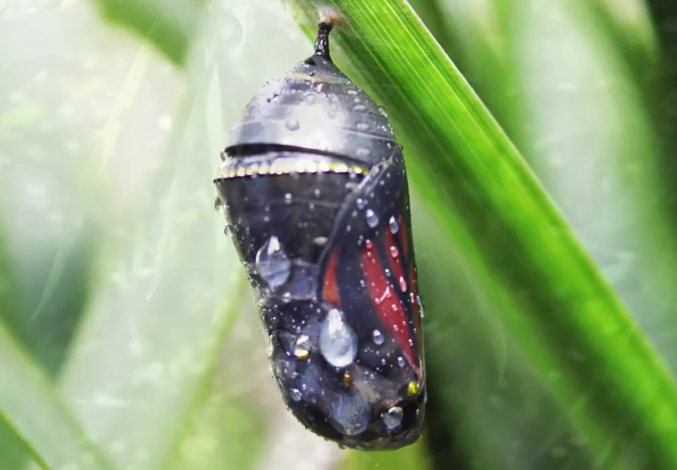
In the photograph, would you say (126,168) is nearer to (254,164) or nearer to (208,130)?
(208,130)

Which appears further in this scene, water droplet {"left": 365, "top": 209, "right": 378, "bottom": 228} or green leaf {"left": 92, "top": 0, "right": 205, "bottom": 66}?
green leaf {"left": 92, "top": 0, "right": 205, "bottom": 66}

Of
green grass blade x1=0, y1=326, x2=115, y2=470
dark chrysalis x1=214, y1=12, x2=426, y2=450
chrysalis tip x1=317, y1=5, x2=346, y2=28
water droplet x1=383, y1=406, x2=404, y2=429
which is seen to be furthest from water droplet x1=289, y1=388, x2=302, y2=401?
green grass blade x1=0, y1=326, x2=115, y2=470

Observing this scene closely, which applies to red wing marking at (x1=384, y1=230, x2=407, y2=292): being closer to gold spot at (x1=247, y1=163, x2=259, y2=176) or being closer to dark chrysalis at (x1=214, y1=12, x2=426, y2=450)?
dark chrysalis at (x1=214, y1=12, x2=426, y2=450)

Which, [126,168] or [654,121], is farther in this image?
[126,168]

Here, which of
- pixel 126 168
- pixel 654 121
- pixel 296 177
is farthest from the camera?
pixel 126 168

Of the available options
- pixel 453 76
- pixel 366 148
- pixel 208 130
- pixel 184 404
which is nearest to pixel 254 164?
pixel 366 148

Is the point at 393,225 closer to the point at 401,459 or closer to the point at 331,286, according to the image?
the point at 331,286

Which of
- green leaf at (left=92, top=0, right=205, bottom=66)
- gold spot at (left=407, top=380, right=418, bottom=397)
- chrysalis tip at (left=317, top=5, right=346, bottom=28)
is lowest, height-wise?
gold spot at (left=407, top=380, right=418, bottom=397)
